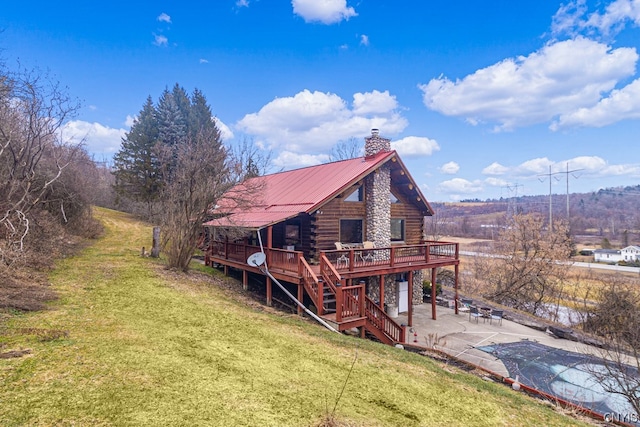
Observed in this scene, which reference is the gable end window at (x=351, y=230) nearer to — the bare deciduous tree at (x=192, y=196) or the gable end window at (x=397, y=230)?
the gable end window at (x=397, y=230)

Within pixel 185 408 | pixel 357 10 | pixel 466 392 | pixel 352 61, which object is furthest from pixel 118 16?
pixel 466 392

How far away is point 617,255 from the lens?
56.7m

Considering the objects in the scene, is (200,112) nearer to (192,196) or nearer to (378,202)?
(192,196)

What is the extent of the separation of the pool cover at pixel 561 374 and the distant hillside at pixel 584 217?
51.9 m

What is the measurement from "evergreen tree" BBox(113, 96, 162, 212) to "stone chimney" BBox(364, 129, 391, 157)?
22340mm

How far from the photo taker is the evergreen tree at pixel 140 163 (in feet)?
108

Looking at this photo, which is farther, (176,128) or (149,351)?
(176,128)

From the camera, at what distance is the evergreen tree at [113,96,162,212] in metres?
32.9

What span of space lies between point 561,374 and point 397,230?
9.18 metres

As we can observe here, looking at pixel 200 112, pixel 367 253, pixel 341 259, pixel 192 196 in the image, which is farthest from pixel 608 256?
pixel 192 196

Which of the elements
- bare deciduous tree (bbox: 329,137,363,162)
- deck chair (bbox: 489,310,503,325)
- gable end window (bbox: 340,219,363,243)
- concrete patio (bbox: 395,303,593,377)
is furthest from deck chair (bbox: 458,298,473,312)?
bare deciduous tree (bbox: 329,137,363,162)

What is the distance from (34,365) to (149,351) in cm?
154

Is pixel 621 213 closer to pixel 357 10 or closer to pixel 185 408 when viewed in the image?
pixel 357 10

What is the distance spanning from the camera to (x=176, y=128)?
3381 cm
